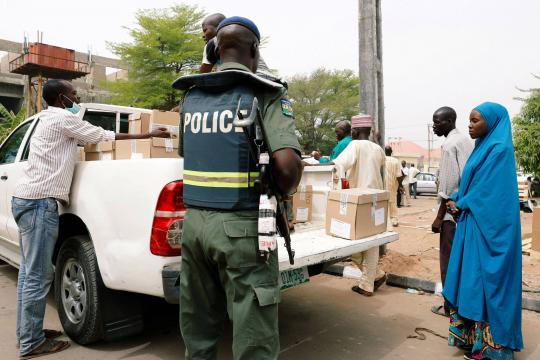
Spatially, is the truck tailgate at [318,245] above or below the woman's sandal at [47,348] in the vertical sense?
Result: above

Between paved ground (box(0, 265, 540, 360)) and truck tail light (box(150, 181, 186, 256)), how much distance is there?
2.82 feet

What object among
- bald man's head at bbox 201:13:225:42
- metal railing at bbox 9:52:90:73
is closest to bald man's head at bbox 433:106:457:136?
bald man's head at bbox 201:13:225:42

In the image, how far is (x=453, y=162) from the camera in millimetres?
3514

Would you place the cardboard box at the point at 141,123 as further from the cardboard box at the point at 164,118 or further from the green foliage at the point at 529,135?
the green foliage at the point at 529,135

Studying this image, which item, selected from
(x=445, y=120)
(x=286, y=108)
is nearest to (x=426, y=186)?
(x=445, y=120)

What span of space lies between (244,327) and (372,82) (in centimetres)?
434

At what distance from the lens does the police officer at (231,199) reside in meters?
1.79

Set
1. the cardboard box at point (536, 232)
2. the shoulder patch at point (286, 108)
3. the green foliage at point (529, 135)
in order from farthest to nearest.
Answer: the green foliage at point (529, 135) < the cardboard box at point (536, 232) < the shoulder patch at point (286, 108)

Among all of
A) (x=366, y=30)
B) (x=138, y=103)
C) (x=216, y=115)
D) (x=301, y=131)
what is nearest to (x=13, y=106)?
(x=138, y=103)

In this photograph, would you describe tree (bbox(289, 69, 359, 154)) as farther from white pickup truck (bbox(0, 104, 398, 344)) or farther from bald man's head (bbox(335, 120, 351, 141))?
white pickup truck (bbox(0, 104, 398, 344))

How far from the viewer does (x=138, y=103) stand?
23.2 m

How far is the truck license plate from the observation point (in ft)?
9.00

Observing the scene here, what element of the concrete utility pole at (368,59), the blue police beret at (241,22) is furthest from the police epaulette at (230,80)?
the concrete utility pole at (368,59)

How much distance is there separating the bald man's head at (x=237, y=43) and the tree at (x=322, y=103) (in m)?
38.8
